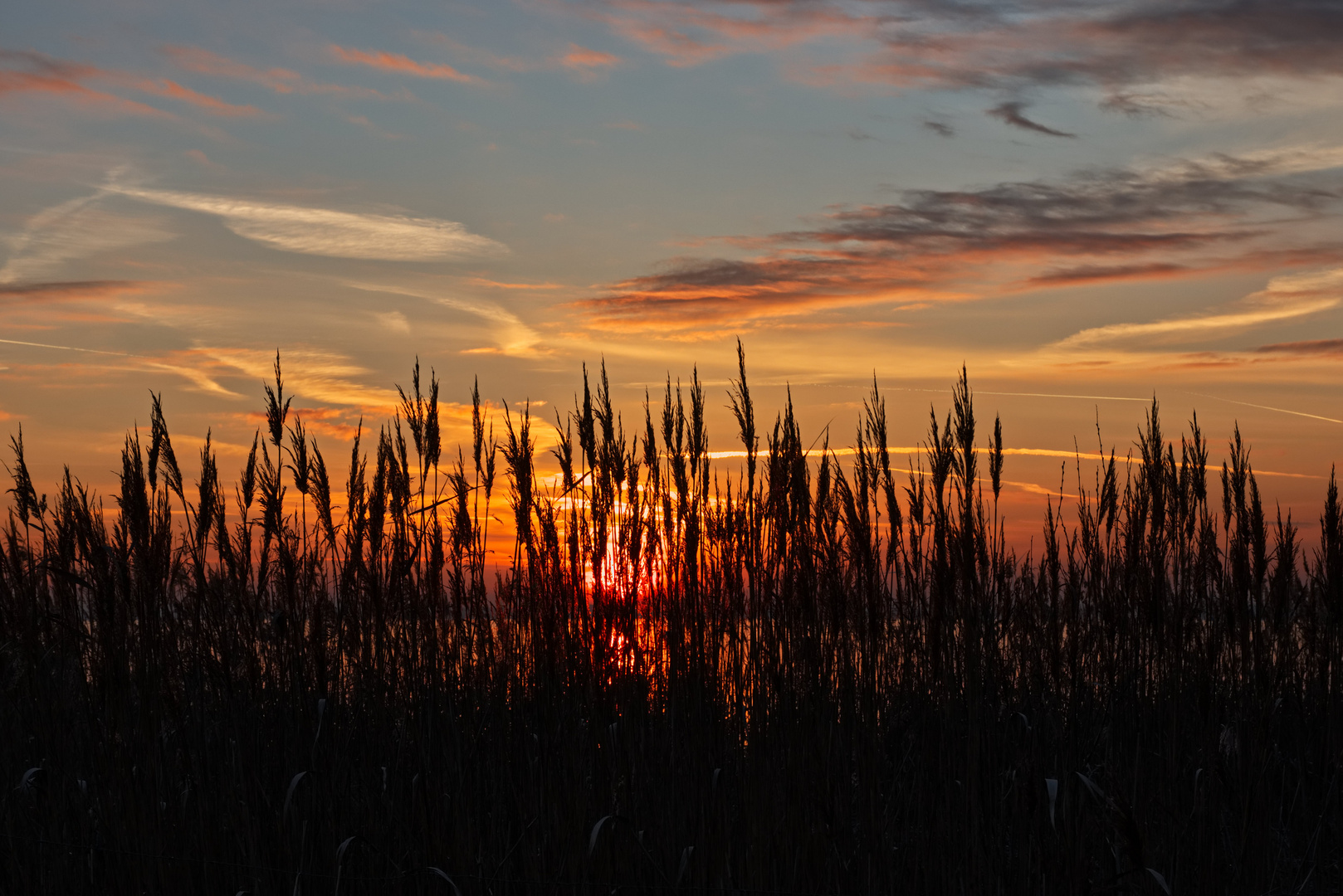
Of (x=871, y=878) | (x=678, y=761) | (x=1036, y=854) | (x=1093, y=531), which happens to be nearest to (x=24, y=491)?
(x=678, y=761)

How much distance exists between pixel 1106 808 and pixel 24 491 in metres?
5.49

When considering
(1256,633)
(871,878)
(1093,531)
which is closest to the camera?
(871,878)

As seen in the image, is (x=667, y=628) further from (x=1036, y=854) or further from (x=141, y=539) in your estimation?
(x=141, y=539)

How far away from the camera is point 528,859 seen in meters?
3.06

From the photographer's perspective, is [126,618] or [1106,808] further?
[126,618]

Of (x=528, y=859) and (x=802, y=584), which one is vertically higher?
(x=802, y=584)

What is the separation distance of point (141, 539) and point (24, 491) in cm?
215

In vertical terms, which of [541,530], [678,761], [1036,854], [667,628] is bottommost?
[1036,854]

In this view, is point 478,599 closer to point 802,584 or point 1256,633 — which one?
point 802,584

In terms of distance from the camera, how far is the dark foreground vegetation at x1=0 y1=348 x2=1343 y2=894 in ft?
10.4

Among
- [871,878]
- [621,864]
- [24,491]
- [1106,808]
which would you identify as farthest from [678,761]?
[24,491]

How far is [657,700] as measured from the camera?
401 cm

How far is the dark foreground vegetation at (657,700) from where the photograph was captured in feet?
10.4

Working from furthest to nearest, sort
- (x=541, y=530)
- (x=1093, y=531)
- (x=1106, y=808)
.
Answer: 1. (x=1093, y=531)
2. (x=541, y=530)
3. (x=1106, y=808)
